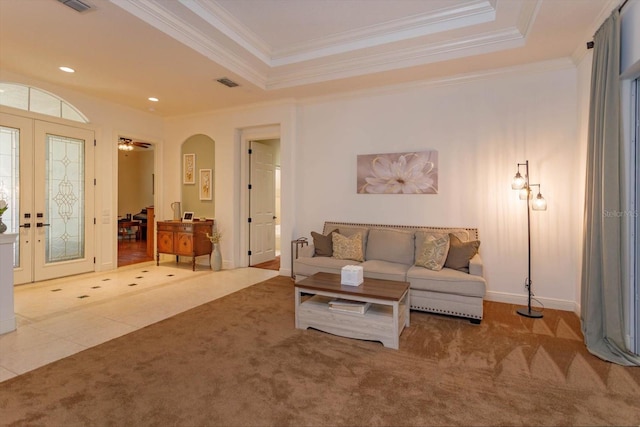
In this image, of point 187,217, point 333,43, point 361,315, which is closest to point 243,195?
point 187,217

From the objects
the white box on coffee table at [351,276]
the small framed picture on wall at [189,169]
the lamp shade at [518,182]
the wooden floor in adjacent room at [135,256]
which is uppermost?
the small framed picture on wall at [189,169]

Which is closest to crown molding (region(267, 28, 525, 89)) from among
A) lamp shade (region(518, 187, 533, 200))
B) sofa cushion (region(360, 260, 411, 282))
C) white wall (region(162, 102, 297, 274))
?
white wall (region(162, 102, 297, 274))

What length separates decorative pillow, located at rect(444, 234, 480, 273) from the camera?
12.6 feet

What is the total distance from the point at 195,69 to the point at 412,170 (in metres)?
3.28

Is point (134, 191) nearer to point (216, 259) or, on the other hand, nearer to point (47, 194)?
point (47, 194)

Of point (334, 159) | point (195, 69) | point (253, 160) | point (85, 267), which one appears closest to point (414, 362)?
point (334, 159)

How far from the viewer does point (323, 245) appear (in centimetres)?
480

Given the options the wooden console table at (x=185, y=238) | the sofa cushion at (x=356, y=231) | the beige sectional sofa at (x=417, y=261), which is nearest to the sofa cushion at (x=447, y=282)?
the beige sectional sofa at (x=417, y=261)

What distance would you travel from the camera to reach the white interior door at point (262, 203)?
21.4 feet

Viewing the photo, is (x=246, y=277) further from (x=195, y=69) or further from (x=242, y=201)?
(x=195, y=69)

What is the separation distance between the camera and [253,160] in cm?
650

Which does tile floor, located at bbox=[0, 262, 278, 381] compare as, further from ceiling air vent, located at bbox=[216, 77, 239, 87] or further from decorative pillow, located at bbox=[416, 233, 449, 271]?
ceiling air vent, located at bbox=[216, 77, 239, 87]

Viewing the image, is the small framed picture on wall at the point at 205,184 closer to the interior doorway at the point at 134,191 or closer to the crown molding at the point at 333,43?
the crown molding at the point at 333,43

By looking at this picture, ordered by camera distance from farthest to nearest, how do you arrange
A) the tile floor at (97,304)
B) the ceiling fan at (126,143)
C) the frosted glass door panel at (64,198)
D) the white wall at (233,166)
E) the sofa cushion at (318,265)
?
the ceiling fan at (126,143)
the white wall at (233,166)
the frosted glass door panel at (64,198)
the sofa cushion at (318,265)
the tile floor at (97,304)
